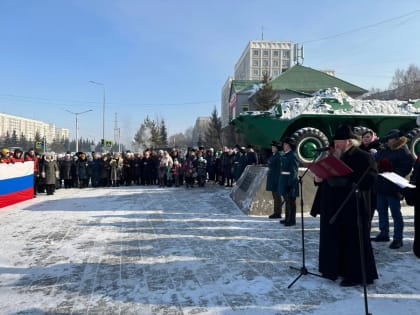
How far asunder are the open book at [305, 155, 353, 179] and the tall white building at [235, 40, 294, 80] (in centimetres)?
9057

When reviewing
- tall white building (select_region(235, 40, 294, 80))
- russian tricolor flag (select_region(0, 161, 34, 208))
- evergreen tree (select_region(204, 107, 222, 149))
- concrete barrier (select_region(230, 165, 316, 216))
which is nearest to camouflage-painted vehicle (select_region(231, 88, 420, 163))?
concrete barrier (select_region(230, 165, 316, 216))

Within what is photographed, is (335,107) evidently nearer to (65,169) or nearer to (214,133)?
(65,169)

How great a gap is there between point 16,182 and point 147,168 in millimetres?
5379

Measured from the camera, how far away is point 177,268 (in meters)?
4.59

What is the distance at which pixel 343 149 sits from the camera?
4062 millimetres

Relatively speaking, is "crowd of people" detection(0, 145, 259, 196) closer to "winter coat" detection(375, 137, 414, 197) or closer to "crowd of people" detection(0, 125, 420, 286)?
"crowd of people" detection(0, 125, 420, 286)

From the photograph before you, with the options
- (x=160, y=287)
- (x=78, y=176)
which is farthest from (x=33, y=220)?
(x=78, y=176)

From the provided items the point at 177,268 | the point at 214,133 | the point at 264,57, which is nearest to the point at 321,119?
the point at 177,268

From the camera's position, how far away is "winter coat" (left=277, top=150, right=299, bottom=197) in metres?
6.92

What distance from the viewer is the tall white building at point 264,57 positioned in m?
92.6

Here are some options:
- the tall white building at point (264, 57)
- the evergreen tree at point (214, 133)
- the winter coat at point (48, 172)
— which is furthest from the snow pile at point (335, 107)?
the tall white building at point (264, 57)

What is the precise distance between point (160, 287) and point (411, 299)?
2622mm

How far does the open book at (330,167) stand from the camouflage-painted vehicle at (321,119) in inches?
248

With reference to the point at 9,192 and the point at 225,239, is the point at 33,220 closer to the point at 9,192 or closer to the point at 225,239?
the point at 9,192
